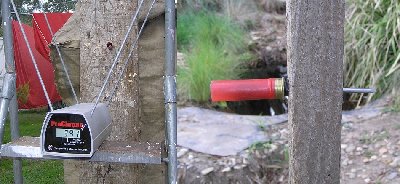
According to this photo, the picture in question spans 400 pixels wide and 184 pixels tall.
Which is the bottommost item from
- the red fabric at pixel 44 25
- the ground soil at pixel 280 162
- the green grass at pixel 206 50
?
the ground soil at pixel 280 162

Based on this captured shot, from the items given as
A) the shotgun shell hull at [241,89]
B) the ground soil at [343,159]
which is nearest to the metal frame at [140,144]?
the shotgun shell hull at [241,89]

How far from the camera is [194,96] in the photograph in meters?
4.82

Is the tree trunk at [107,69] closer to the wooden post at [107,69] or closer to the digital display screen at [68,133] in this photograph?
the wooden post at [107,69]

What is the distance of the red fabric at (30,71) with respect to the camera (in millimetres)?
1927

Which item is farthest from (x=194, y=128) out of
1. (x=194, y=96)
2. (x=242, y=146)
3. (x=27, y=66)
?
(x=27, y=66)

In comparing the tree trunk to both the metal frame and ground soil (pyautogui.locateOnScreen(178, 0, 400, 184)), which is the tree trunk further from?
ground soil (pyautogui.locateOnScreen(178, 0, 400, 184))

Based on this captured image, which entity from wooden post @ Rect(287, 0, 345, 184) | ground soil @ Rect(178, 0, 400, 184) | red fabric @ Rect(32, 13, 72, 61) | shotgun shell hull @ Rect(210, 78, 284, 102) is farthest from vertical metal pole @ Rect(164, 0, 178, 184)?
ground soil @ Rect(178, 0, 400, 184)

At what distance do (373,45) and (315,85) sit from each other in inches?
114

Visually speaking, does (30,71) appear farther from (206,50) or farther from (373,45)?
(206,50)

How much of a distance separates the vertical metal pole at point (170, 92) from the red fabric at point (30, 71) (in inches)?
23.9

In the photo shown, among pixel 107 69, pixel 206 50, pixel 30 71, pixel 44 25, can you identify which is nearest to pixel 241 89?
pixel 107 69

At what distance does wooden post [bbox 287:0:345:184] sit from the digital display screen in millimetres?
606

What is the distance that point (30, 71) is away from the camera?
210cm

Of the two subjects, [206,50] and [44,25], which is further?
[206,50]
